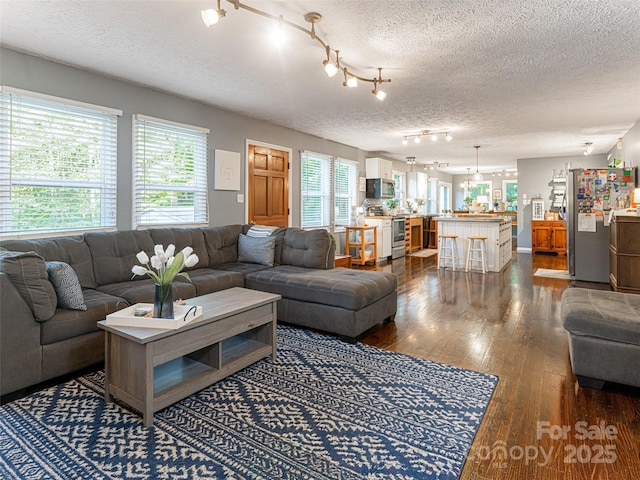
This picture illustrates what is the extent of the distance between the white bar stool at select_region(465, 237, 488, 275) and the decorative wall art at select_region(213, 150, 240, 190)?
13.9 ft

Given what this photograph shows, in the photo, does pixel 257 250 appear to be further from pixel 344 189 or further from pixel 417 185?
pixel 417 185

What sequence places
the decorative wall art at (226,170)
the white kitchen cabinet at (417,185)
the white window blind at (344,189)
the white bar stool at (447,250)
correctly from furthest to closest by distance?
1. the white kitchen cabinet at (417,185)
2. the white window blind at (344,189)
3. the white bar stool at (447,250)
4. the decorative wall art at (226,170)

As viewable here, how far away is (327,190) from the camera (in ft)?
24.3

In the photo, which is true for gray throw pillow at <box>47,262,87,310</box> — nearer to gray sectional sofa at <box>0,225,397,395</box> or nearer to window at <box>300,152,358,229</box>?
gray sectional sofa at <box>0,225,397,395</box>

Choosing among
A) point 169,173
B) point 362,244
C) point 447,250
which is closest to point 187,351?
point 169,173

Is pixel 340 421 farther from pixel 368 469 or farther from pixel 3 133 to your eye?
pixel 3 133

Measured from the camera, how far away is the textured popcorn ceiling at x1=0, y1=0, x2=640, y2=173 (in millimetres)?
2562

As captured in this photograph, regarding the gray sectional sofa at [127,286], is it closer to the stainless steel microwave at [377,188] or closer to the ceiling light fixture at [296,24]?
the ceiling light fixture at [296,24]

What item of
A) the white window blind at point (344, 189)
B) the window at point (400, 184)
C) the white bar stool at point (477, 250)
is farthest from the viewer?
the window at point (400, 184)

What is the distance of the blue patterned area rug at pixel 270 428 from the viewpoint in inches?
64.4

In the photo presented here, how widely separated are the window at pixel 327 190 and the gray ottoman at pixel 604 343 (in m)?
4.84

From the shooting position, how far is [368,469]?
1627 mm

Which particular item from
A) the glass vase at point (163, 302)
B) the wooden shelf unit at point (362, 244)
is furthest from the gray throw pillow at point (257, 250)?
the wooden shelf unit at point (362, 244)

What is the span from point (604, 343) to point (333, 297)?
6.17 feet
